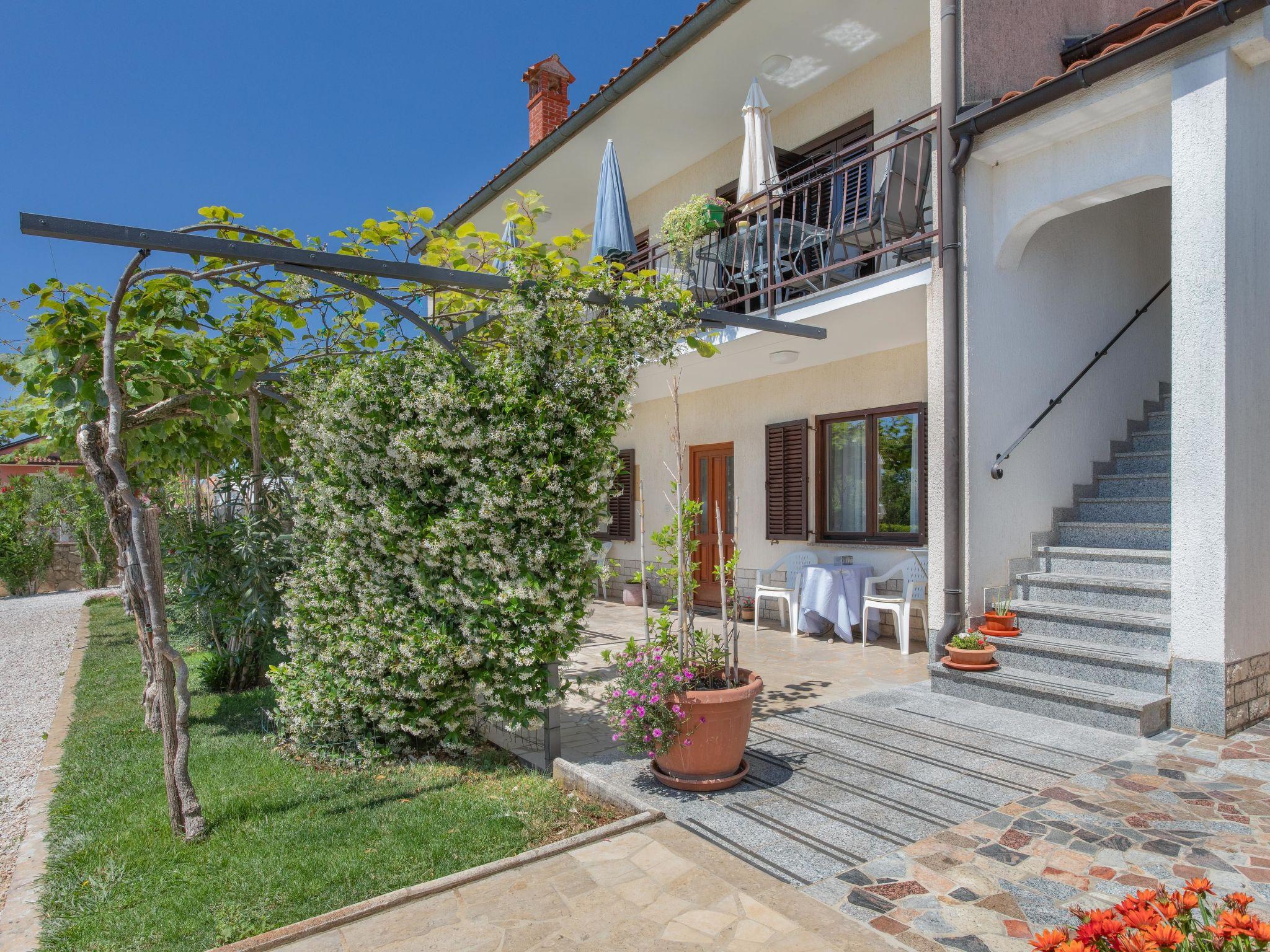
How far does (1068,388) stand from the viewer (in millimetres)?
6355

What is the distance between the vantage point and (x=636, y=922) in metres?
2.71

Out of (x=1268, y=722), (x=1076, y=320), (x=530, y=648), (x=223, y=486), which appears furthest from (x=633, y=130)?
(x=1268, y=722)

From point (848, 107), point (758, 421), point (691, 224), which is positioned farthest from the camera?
point (758, 421)

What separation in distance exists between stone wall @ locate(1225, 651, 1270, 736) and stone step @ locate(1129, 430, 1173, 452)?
2479 millimetres

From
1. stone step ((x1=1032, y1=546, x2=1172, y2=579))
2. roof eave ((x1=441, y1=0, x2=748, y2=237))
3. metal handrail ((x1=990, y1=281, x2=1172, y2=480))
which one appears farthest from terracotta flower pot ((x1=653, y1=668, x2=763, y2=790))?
roof eave ((x1=441, y1=0, x2=748, y2=237))

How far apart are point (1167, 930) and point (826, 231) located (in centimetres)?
676

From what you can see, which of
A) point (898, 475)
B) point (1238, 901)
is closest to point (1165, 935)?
point (1238, 901)

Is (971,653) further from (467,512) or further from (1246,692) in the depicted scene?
(467,512)

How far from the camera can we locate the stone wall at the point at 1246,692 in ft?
14.8

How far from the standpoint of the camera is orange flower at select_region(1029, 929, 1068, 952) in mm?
1583

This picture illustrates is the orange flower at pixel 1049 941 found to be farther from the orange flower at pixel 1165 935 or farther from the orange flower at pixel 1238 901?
the orange flower at pixel 1238 901

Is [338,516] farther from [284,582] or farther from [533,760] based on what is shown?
[533,760]

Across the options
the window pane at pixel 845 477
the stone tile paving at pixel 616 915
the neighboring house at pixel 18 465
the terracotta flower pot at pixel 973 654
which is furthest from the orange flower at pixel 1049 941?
the neighboring house at pixel 18 465

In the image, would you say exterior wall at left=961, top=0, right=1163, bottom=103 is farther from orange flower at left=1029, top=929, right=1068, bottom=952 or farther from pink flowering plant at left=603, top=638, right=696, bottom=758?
orange flower at left=1029, top=929, right=1068, bottom=952
